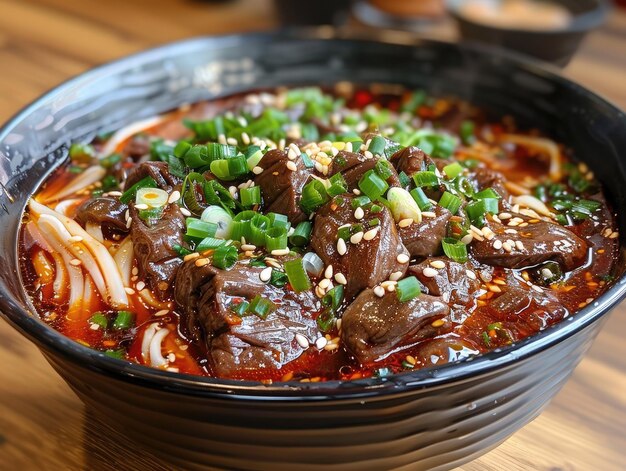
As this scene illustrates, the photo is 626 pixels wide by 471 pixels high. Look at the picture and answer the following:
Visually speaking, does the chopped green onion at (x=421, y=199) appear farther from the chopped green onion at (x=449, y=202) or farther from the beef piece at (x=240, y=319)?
the beef piece at (x=240, y=319)

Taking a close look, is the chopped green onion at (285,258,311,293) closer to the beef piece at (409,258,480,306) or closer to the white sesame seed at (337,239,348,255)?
the white sesame seed at (337,239,348,255)

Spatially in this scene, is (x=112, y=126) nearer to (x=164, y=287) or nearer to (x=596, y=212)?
(x=164, y=287)

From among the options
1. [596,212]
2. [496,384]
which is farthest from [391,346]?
[596,212]

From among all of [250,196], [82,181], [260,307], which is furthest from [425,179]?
[82,181]

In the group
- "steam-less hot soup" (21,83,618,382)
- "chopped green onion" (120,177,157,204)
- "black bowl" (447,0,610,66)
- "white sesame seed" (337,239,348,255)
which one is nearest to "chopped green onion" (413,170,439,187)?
"steam-less hot soup" (21,83,618,382)

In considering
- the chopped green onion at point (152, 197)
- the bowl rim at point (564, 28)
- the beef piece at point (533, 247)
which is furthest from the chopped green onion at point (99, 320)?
the bowl rim at point (564, 28)

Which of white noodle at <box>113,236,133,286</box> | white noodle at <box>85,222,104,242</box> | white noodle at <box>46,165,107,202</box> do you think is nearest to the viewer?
white noodle at <box>113,236,133,286</box>

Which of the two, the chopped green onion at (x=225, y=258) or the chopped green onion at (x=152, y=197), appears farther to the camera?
the chopped green onion at (x=152, y=197)
